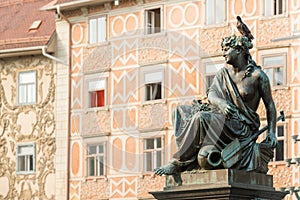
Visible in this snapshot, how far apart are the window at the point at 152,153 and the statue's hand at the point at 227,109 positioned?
2402cm

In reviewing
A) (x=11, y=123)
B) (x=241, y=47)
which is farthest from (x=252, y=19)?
(x=241, y=47)

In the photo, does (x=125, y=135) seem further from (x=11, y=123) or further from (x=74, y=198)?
(x=11, y=123)

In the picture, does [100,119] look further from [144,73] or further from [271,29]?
[271,29]

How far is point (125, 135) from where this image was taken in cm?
3603

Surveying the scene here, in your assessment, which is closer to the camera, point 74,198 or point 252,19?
point 252,19

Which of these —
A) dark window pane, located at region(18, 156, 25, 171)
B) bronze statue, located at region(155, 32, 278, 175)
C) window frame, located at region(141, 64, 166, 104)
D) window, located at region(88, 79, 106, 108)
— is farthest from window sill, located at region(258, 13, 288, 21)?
bronze statue, located at region(155, 32, 278, 175)

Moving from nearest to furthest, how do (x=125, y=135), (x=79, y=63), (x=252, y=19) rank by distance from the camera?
1. (x=252, y=19)
2. (x=125, y=135)
3. (x=79, y=63)

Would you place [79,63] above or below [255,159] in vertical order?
above

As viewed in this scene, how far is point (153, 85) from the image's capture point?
35.5 metres

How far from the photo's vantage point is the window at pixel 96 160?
36.8m

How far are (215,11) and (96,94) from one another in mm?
5141

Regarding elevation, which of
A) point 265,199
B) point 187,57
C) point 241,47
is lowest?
point 265,199

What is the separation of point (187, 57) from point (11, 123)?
860cm

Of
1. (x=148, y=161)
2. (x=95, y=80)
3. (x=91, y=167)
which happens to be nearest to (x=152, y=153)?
(x=148, y=161)
